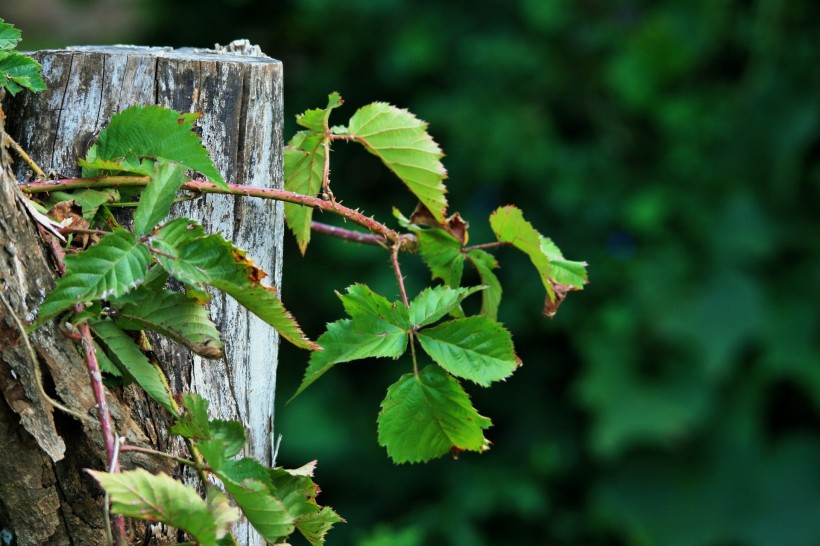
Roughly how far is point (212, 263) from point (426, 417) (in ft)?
0.91

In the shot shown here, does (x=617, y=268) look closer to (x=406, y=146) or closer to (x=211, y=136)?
(x=406, y=146)

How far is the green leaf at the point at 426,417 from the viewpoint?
945 mm

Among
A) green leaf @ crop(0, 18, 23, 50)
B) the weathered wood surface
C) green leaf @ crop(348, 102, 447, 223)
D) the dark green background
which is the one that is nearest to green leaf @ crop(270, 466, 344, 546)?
the weathered wood surface

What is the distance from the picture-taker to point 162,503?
0.73 m

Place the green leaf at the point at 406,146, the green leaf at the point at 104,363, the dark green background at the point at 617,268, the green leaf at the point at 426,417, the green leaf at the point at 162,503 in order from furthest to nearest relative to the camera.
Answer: the dark green background at the point at 617,268 → the green leaf at the point at 406,146 → the green leaf at the point at 426,417 → the green leaf at the point at 104,363 → the green leaf at the point at 162,503

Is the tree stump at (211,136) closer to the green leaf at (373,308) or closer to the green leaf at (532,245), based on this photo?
the green leaf at (373,308)

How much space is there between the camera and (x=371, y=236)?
110cm

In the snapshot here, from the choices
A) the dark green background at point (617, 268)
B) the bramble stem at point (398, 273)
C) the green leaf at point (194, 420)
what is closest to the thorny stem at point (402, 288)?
the bramble stem at point (398, 273)

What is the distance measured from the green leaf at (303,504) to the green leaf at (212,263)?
177 millimetres

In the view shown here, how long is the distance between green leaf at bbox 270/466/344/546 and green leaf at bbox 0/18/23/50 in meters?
0.49

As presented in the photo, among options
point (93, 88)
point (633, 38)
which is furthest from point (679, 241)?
point (93, 88)

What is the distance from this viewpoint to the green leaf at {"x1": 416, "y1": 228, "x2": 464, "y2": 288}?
42.9 inches

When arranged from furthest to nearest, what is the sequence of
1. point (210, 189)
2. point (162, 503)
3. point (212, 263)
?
point (210, 189) < point (212, 263) < point (162, 503)

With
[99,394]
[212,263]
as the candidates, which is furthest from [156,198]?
[99,394]
